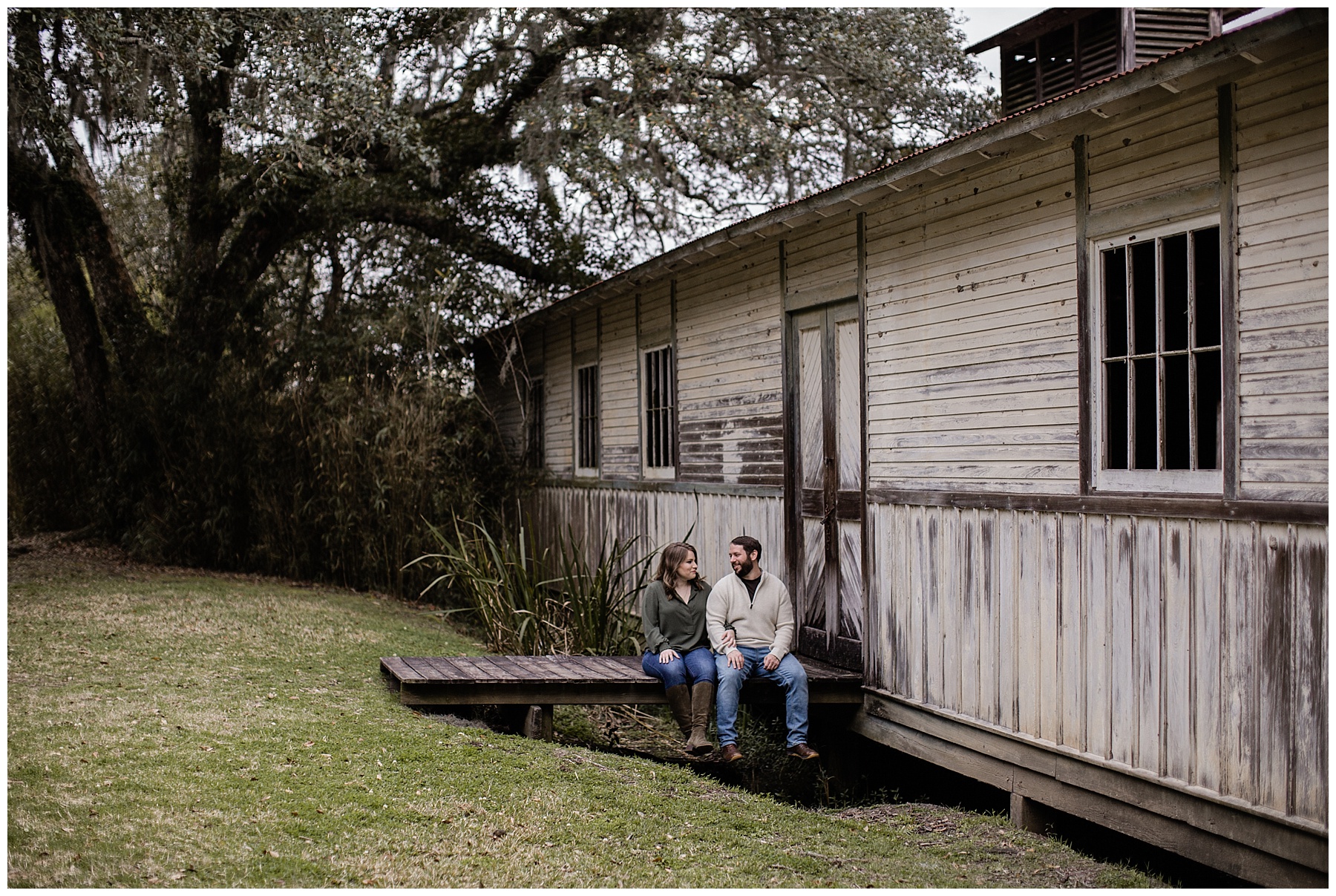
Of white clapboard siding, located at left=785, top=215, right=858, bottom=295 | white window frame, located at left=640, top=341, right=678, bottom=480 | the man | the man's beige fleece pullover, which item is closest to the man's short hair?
the man

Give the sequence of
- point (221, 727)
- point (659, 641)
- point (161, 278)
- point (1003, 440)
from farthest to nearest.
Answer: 1. point (161, 278)
2. point (659, 641)
3. point (221, 727)
4. point (1003, 440)

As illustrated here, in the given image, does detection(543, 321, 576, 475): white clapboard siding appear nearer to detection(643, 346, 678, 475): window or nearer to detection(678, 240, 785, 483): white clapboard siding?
detection(643, 346, 678, 475): window

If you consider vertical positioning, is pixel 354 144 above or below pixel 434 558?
above

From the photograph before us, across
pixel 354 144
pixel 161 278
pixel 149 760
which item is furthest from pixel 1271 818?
pixel 161 278

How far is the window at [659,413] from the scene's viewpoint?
35.7 ft

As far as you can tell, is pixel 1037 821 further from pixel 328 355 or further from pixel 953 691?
pixel 328 355

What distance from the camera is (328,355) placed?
14578 mm

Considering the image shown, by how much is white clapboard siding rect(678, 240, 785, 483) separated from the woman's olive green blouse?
1.67 metres

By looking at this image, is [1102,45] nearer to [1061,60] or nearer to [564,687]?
[1061,60]

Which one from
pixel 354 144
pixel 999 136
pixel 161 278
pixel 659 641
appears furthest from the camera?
pixel 161 278

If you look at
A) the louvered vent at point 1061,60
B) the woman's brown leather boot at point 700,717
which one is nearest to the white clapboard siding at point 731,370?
the woman's brown leather boot at point 700,717

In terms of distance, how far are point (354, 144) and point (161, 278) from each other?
163 inches

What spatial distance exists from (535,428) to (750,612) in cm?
807

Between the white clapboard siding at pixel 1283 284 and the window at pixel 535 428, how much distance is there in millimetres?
10534
